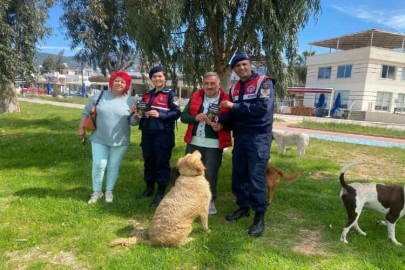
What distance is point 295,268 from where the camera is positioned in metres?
3.16

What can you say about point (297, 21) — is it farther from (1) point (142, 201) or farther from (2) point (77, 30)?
(2) point (77, 30)

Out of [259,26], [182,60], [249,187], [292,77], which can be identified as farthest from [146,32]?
[249,187]

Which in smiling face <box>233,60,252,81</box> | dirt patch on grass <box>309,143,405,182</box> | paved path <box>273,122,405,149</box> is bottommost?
dirt patch on grass <box>309,143,405,182</box>

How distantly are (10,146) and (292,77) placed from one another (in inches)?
301

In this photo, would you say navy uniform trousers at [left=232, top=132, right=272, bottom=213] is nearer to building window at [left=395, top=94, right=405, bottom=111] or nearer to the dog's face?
the dog's face

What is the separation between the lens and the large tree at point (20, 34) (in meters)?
10.6

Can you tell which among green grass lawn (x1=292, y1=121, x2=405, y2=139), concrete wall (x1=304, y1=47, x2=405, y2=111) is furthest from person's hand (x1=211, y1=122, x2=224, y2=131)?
concrete wall (x1=304, y1=47, x2=405, y2=111)

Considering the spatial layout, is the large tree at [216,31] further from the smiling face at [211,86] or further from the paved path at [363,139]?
the paved path at [363,139]

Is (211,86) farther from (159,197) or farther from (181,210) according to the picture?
(159,197)

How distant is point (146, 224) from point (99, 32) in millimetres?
15641

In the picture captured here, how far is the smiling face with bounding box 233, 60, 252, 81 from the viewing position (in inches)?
150

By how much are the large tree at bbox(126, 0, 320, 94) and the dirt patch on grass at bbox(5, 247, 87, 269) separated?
4944mm

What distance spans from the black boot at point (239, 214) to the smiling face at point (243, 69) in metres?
1.84

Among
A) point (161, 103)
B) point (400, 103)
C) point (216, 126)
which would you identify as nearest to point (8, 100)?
point (161, 103)
